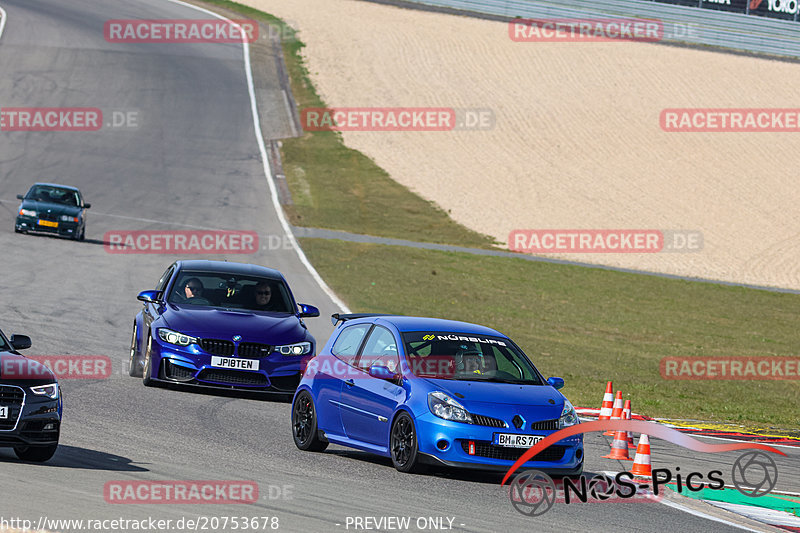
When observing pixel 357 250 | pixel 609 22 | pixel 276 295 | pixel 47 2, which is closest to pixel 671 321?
pixel 357 250

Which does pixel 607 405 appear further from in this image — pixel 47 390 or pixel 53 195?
pixel 53 195

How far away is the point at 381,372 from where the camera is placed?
11.5 metres

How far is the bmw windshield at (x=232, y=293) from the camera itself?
53.0ft

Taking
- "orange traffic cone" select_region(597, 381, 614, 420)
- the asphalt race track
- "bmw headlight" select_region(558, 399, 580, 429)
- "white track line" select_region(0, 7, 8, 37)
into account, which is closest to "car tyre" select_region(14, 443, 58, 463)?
the asphalt race track

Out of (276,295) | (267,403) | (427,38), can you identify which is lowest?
(267,403)

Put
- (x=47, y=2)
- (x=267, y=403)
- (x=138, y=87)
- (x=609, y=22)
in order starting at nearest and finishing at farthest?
(x=267, y=403)
(x=138, y=87)
(x=609, y=22)
(x=47, y=2)

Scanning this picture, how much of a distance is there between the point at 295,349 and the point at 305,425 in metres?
3.04

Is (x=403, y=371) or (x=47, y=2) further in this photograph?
(x=47, y=2)

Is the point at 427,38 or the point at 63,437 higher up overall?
the point at 427,38

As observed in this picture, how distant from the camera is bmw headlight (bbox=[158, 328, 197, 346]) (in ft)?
48.7

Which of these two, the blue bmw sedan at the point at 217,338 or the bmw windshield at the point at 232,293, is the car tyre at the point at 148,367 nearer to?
the blue bmw sedan at the point at 217,338

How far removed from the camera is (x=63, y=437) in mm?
11312

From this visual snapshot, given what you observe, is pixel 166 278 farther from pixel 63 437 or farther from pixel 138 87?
pixel 138 87

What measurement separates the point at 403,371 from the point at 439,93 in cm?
4699
